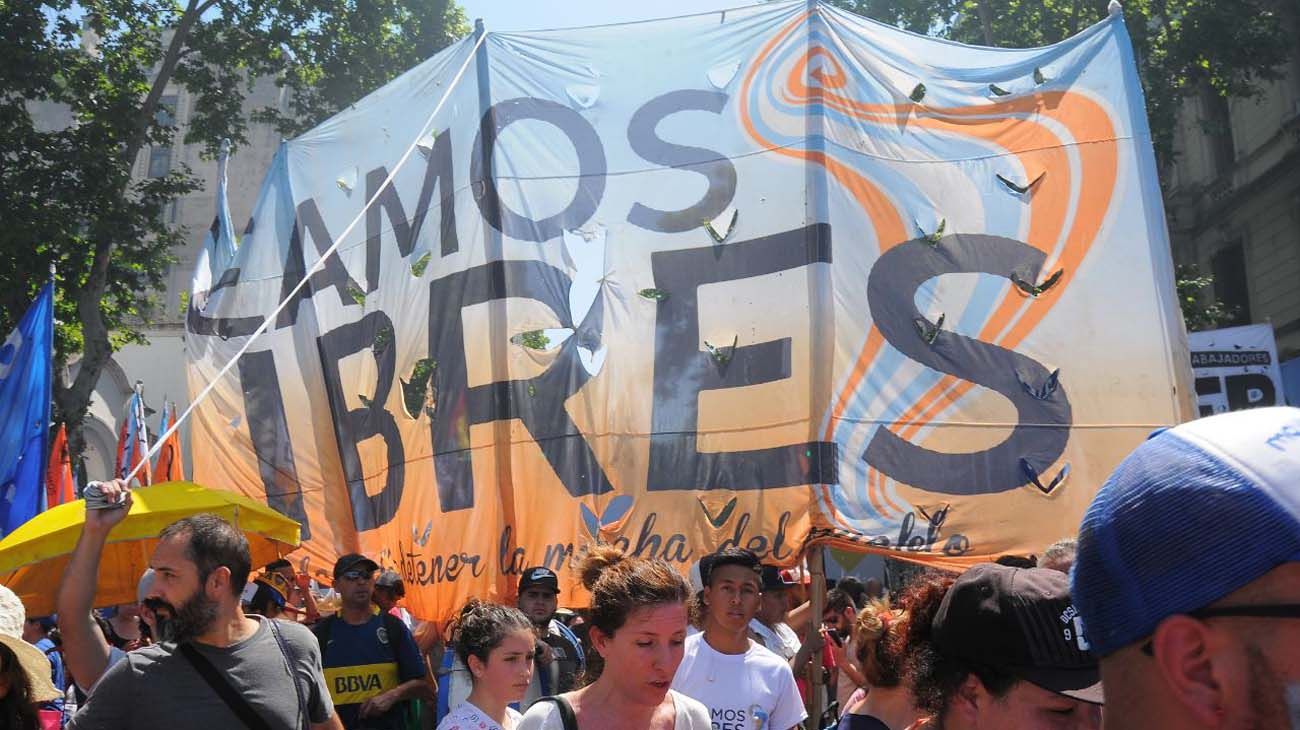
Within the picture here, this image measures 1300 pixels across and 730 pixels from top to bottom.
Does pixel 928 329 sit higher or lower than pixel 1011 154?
lower

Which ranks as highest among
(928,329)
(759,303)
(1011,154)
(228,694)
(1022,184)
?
(1011,154)

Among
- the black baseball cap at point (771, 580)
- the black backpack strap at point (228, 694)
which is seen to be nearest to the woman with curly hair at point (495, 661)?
the black backpack strap at point (228, 694)

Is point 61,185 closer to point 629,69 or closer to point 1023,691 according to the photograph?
point 629,69

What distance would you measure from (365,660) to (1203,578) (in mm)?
5606

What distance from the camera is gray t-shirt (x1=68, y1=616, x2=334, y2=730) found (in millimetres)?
3633

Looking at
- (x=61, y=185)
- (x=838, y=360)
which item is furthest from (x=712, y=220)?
(x=61, y=185)

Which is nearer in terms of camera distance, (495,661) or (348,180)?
(495,661)

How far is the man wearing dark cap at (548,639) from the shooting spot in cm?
599

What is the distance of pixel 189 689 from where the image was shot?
3.70 m

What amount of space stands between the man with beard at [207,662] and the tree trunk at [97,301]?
1411cm

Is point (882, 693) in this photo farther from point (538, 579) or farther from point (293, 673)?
point (538, 579)

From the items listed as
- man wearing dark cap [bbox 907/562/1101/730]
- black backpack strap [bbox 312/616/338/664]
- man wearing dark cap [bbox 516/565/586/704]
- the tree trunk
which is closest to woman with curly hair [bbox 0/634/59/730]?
man wearing dark cap [bbox 907/562/1101/730]

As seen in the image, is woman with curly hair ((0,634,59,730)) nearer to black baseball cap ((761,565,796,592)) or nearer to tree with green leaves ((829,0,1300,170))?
black baseball cap ((761,565,796,592))

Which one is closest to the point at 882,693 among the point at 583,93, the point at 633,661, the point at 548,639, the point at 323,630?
the point at 633,661
